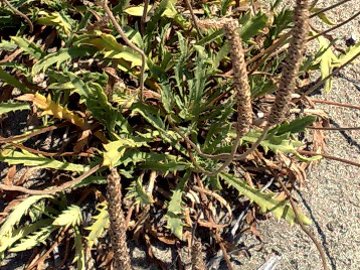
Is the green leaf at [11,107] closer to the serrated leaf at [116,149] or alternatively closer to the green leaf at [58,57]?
the green leaf at [58,57]

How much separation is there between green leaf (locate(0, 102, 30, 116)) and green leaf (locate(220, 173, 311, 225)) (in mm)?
581

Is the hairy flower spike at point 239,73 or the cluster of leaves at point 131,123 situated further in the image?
the cluster of leaves at point 131,123

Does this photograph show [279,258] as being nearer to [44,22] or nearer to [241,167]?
[241,167]

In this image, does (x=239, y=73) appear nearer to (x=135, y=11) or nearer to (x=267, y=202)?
(x=267, y=202)

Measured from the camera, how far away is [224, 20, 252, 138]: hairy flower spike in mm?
1239

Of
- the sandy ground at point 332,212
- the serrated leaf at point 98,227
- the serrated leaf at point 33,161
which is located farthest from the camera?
the sandy ground at point 332,212

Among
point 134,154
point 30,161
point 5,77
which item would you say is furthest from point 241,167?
point 5,77

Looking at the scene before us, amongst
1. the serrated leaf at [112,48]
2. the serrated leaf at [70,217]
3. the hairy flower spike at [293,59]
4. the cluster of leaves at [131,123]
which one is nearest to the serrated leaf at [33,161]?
the cluster of leaves at [131,123]

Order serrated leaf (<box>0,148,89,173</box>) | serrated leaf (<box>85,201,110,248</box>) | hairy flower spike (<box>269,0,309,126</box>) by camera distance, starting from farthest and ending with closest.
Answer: serrated leaf (<box>0,148,89,173</box>) → serrated leaf (<box>85,201,110,248</box>) → hairy flower spike (<box>269,0,309,126</box>)

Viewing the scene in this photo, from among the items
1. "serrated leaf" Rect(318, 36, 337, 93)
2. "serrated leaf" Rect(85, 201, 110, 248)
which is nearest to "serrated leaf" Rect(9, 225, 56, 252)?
"serrated leaf" Rect(85, 201, 110, 248)

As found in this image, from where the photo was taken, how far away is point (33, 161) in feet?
6.18

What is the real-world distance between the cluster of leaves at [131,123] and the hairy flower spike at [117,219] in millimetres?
382

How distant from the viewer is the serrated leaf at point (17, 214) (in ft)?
6.00

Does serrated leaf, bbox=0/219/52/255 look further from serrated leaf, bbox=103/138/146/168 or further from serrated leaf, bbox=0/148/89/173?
serrated leaf, bbox=103/138/146/168
